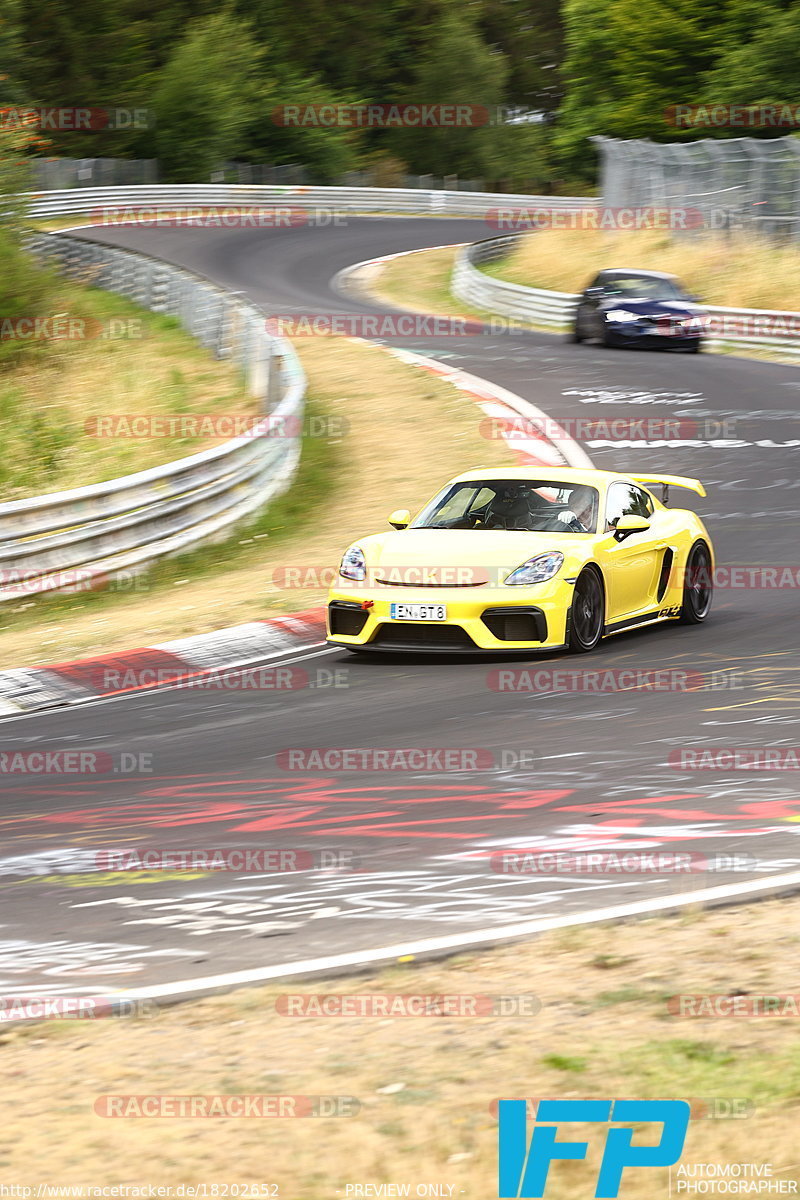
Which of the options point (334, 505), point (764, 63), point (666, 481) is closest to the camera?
point (666, 481)

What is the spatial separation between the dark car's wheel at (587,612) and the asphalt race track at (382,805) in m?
0.20

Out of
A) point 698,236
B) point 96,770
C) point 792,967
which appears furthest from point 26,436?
point 698,236

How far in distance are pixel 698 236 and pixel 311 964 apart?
34626mm

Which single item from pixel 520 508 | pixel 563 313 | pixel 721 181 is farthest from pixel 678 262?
pixel 520 508

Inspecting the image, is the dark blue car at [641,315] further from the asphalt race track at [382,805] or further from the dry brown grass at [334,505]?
the asphalt race track at [382,805]

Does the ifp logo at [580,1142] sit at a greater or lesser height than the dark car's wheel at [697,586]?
greater

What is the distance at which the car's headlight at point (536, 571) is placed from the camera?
34.5 ft

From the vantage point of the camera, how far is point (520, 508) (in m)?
11.5

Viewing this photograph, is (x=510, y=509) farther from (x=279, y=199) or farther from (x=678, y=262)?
(x=279, y=199)

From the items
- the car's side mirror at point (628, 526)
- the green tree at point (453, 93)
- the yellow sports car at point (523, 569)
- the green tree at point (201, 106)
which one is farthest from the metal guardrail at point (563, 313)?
the green tree at point (453, 93)

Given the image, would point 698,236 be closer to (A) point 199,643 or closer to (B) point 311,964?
(A) point 199,643

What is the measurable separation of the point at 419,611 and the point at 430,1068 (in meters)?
6.58

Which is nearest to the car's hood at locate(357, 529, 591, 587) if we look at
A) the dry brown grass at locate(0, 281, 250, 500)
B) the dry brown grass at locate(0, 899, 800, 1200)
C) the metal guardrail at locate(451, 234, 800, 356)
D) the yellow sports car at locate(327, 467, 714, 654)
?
the yellow sports car at locate(327, 467, 714, 654)

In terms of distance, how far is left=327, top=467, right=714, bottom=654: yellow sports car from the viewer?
10555 millimetres
